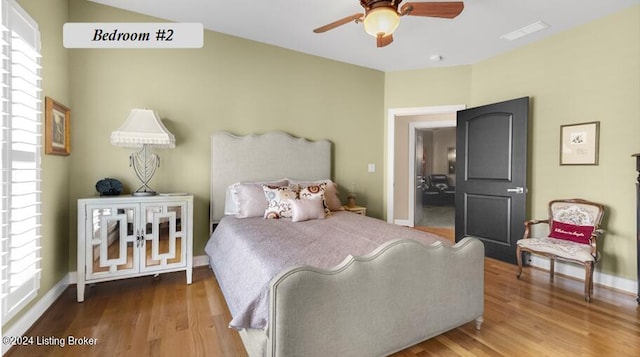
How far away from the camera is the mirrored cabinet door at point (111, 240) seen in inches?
91.7

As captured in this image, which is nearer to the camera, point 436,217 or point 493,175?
point 493,175

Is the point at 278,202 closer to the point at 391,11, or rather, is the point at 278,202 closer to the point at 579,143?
the point at 391,11

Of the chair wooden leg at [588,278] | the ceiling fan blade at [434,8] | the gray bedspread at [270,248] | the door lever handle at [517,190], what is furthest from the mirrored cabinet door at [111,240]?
the door lever handle at [517,190]

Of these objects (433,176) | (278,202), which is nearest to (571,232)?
(278,202)

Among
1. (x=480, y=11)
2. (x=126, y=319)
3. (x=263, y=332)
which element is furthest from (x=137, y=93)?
(x=480, y=11)

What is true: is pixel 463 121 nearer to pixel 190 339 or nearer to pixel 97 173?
pixel 190 339

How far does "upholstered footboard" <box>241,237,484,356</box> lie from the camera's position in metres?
1.26

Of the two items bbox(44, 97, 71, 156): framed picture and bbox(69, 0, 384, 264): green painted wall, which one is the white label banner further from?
bbox(69, 0, 384, 264): green painted wall

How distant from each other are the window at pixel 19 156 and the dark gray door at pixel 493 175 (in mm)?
4339

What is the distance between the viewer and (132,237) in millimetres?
2449

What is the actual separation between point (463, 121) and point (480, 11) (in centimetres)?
150

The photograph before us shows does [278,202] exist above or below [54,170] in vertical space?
below

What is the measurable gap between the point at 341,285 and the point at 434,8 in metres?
1.94

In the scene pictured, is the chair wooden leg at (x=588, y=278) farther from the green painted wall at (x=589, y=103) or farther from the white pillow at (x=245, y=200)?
the white pillow at (x=245, y=200)
